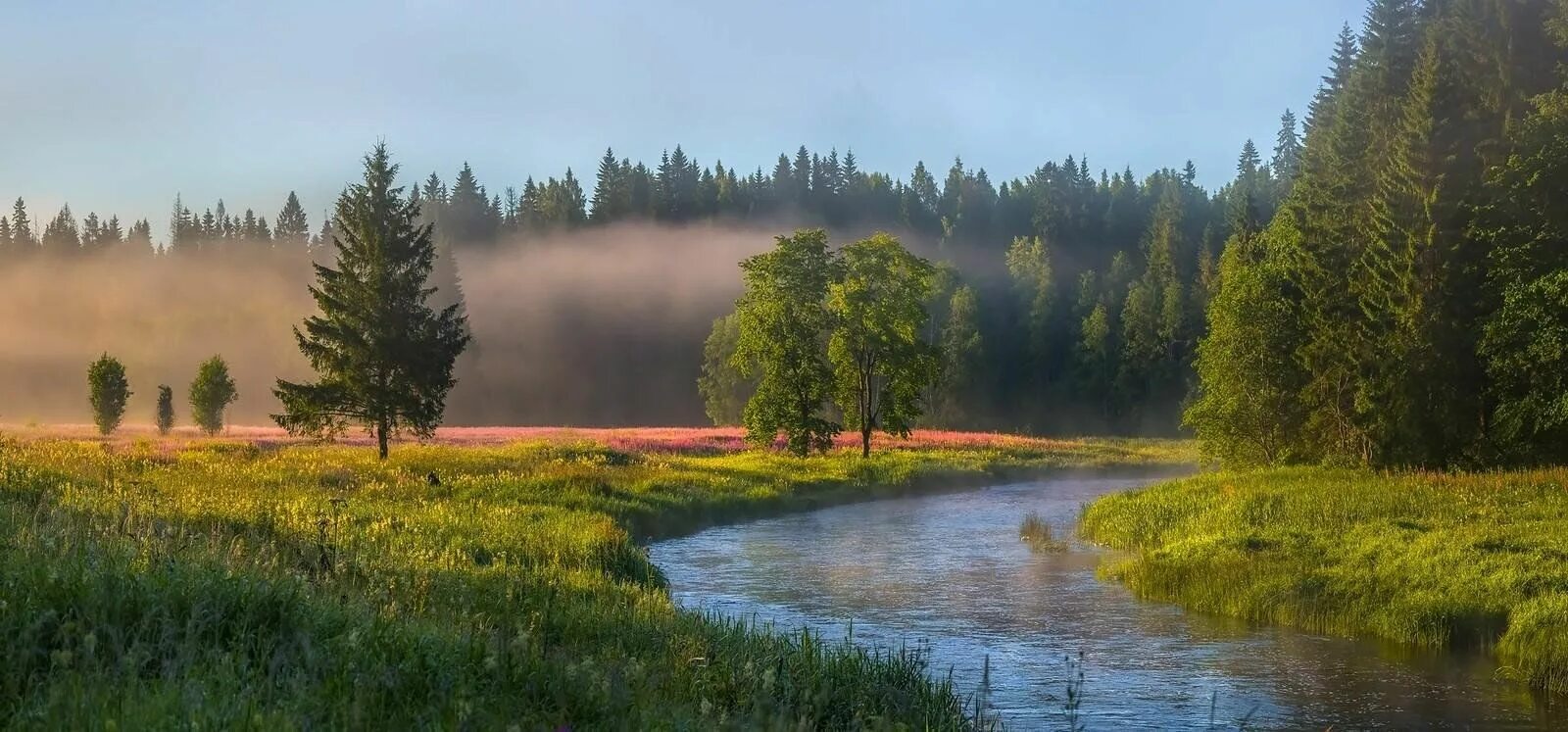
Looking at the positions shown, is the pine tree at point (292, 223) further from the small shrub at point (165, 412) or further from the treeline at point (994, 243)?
the small shrub at point (165, 412)

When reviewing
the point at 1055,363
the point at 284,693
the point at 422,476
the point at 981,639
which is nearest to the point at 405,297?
the point at 422,476

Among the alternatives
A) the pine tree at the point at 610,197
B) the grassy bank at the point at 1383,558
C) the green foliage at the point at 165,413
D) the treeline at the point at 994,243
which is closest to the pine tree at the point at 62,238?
the treeline at the point at 994,243

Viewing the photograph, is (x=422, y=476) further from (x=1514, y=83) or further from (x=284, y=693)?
(x=1514, y=83)

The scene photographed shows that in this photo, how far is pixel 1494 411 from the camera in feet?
111

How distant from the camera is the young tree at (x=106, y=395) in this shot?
57312mm

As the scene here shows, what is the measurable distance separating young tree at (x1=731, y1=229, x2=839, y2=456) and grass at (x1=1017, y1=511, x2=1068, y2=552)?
743 inches

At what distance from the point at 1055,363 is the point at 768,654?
121 m

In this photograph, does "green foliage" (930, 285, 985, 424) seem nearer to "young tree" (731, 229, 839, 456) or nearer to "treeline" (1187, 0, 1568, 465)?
"young tree" (731, 229, 839, 456)

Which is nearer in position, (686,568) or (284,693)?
(284,693)

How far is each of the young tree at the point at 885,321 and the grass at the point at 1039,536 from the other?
1956 cm

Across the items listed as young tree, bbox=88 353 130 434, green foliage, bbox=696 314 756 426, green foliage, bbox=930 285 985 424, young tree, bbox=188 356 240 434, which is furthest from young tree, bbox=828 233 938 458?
green foliage, bbox=930 285 985 424

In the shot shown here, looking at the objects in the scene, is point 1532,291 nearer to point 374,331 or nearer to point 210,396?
point 374,331

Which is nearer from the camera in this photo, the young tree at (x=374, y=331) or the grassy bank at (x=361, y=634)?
the grassy bank at (x=361, y=634)

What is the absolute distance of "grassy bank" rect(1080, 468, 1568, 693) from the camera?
16.5 m
